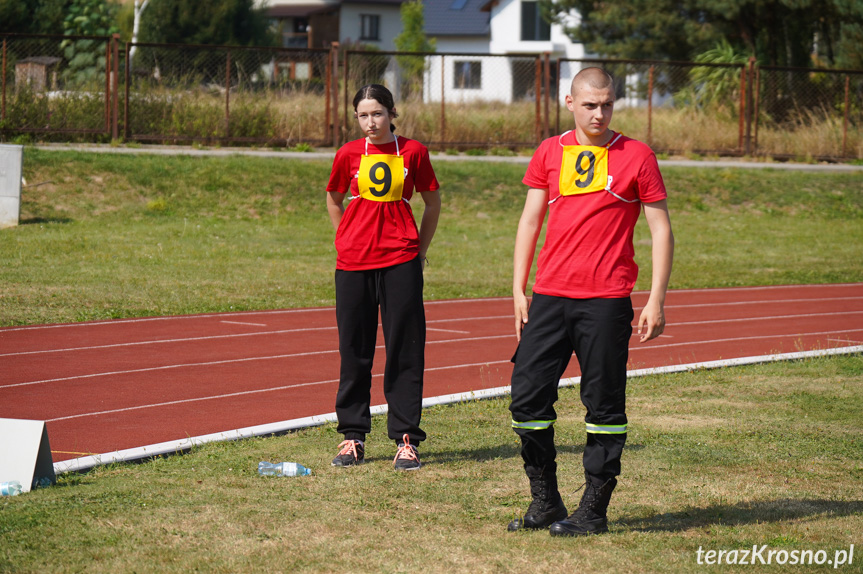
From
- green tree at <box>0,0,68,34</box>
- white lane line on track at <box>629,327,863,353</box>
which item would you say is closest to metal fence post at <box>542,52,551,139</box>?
white lane line on track at <box>629,327,863,353</box>

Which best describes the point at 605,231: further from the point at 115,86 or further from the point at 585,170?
the point at 115,86

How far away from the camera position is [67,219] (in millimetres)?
18438

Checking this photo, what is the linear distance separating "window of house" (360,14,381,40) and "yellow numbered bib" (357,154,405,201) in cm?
6463

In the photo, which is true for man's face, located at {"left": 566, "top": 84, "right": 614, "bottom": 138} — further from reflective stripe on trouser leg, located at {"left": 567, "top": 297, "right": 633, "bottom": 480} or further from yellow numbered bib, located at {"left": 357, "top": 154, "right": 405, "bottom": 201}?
yellow numbered bib, located at {"left": 357, "top": 154, "right": 405, "bottom": 201}

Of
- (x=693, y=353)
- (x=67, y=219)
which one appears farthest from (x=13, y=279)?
(x=693, y=353)

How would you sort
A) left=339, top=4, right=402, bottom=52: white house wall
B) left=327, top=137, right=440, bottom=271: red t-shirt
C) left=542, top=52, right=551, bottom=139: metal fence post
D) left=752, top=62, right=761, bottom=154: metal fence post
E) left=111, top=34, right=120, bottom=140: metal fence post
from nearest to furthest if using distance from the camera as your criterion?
left=327, top=137, right=440, bottom=271: red t-shirt
left=111, top=34, right=120, bottom=140: metal fence post
left=542, top=52, right=551, bottom=139: metal fence post
left=752, top=62, right=761, bottom=154: metal fence post
left=339, top=4, right=402, bottom=52: white house wall

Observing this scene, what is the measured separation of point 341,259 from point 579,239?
5.95 ft

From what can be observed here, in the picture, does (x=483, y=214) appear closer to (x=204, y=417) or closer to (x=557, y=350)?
(x=204, y=417)

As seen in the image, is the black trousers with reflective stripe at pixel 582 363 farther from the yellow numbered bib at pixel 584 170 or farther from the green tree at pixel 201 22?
the green tree at pixel 201 22

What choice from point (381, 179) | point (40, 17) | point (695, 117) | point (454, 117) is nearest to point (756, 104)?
point (695, 117)

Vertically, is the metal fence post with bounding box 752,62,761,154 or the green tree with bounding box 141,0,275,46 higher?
the green tree with bounding box 141,0,275,46

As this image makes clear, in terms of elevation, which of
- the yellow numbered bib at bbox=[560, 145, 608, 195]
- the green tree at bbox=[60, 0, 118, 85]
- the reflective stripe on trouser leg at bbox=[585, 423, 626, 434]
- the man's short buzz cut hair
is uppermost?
the green tree at bbox=[60, 0, 118, 85]

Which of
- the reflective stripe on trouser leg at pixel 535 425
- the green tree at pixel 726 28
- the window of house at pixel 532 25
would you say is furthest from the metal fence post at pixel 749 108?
the window of house at pixel 532 25

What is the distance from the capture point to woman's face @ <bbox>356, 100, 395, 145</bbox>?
5.93 metres
